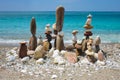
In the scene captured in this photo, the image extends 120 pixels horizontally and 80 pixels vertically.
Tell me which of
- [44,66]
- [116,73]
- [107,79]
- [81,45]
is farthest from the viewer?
[81,45]

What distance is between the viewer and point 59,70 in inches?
259

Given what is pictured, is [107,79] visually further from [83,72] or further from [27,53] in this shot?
[27,53]

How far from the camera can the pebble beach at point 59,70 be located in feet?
19.9

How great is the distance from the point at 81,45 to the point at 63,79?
1.98 m

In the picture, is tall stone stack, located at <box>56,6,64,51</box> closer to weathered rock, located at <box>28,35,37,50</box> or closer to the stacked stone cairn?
the stacked stone cairn

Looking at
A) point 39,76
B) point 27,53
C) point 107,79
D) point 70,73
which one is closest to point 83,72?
point 70,73

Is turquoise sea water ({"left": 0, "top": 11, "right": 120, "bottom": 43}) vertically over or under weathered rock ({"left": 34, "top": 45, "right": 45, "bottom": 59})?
under

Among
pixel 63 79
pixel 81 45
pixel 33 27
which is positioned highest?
pixel 33 27

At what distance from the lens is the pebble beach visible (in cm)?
605

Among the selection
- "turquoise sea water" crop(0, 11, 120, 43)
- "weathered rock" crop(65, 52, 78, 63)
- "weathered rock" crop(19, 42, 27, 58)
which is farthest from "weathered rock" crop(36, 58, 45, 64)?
"turquoise sea water" crop(0, 11, 120, 43)

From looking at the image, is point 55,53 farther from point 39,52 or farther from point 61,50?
point 39,52

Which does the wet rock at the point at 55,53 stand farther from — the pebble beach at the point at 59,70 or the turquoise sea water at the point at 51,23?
the turquoise sea water at the point at 51,23

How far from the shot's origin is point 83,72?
21.1ft

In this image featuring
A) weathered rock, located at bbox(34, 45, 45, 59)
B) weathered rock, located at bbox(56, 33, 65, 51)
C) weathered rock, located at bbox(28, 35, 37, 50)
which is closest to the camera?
weathered rock, located at bbox(34, 45, 45, 59)
